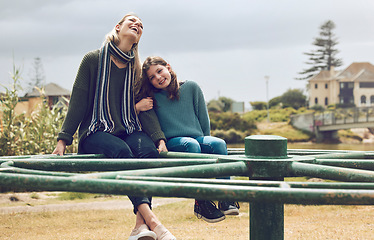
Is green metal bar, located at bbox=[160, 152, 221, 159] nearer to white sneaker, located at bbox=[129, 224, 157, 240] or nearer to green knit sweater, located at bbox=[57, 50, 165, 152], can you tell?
green knit sweater, located at bbox=[57, 50, 165, 152]

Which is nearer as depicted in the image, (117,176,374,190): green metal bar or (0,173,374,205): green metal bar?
(0,173,374,205): green metal bar

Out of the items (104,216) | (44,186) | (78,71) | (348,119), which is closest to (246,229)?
(104,216)

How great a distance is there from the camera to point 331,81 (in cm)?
5938

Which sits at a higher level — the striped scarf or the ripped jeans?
the striped scarf

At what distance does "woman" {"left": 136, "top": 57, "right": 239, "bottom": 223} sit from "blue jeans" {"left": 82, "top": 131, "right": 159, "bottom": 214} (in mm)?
169

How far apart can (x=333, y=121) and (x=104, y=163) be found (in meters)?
36.7

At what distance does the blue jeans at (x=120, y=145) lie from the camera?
2.80 meters

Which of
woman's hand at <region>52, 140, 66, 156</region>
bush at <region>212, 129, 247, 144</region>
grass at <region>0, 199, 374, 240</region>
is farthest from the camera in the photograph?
bush at <region>212, 129, 247, 144</region>

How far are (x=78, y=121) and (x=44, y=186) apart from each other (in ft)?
5.31

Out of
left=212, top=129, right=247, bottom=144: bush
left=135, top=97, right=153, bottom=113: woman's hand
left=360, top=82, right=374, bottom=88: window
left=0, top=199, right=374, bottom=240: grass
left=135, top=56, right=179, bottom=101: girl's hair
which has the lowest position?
left=212, top=129, right=247, bottom=144: bush

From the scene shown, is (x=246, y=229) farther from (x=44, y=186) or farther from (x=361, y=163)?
(x=44, y=186)

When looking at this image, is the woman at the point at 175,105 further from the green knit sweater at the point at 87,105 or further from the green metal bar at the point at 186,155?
the green metal bar at the point at 186,155

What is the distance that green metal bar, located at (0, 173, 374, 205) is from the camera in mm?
1401

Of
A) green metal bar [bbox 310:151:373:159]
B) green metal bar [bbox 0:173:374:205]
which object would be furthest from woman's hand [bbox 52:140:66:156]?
green metal bar [bbox 310:151:373:159]
